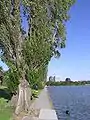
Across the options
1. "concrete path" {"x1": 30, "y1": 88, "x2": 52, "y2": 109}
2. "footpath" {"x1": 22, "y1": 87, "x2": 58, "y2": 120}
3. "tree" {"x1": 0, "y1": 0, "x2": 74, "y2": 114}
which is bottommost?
"footpath" {"x1": 22, "y1": 87, "x2": 58, "y2": 120}

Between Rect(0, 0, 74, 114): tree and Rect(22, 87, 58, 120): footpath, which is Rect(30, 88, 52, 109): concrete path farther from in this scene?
Rect(0, 0, 74, 114): tree

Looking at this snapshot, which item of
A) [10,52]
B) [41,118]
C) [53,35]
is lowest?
[41,118]

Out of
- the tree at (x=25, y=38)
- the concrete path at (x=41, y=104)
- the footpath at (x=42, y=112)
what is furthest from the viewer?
the concrete path at (x=41, y=104)

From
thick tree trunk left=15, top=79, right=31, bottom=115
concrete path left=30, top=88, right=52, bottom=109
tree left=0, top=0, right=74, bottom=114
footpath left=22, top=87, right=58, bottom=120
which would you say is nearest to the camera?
footpath left=22, top=87, right=58, bottom=120

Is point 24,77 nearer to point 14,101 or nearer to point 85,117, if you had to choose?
point 14,101

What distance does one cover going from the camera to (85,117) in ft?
90.1

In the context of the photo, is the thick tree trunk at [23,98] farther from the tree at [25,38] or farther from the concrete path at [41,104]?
the concrete path at [41,104]

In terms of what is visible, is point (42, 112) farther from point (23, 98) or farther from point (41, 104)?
point (41, 104)

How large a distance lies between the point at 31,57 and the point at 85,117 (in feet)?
22.3

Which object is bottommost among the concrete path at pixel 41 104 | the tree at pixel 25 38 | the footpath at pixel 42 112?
the footpath at pixel 42 112

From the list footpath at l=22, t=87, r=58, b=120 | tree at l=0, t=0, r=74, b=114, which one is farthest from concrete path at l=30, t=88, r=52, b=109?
tree at l=0, t=0, r=74, b=114

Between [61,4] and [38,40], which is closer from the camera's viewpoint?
[38,40]

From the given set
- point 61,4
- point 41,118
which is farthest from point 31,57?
point 41,118

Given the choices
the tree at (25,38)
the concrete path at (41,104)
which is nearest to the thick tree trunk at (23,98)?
A: the tree at (25,38)
